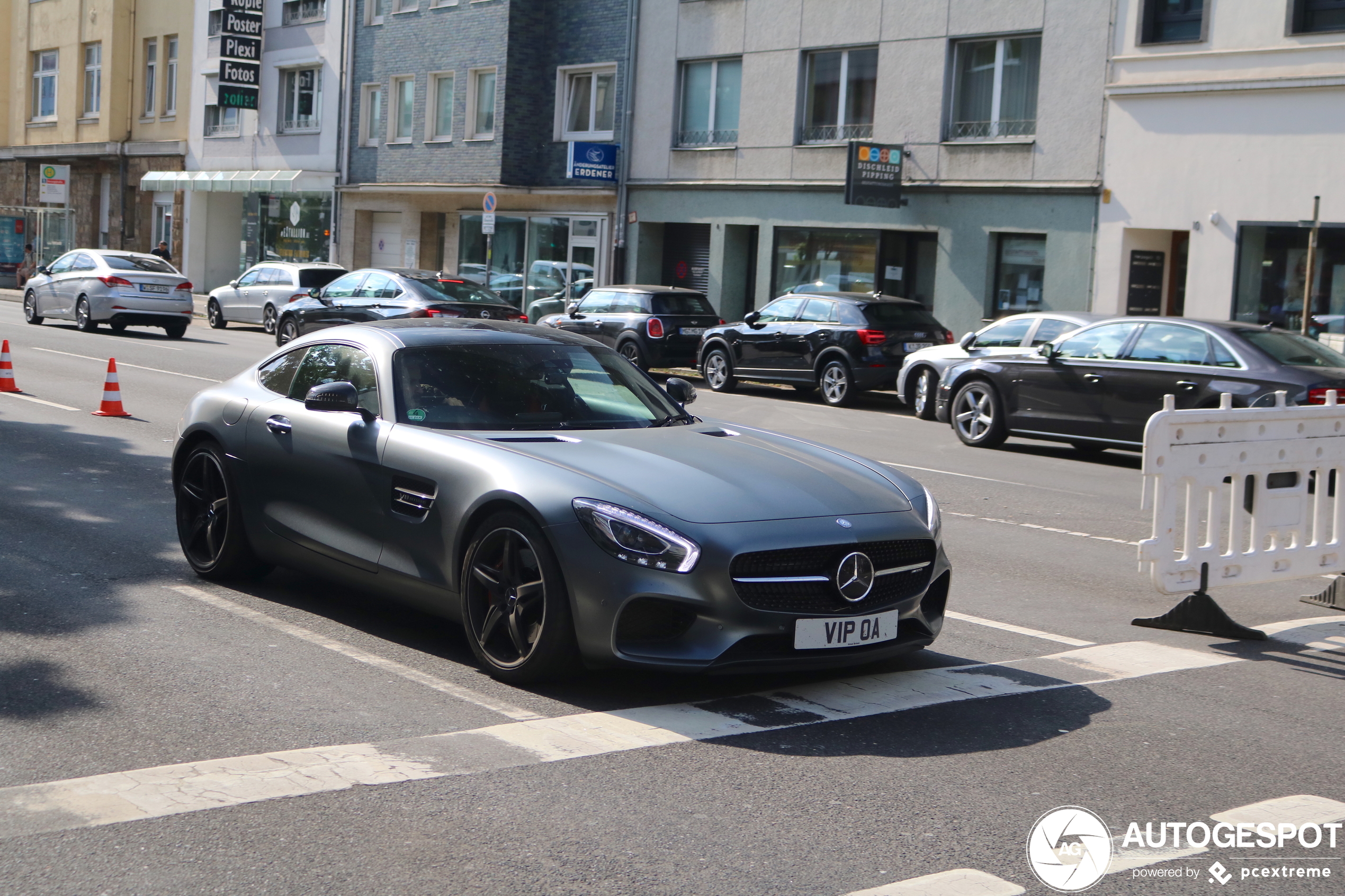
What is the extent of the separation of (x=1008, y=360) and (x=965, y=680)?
425 inches

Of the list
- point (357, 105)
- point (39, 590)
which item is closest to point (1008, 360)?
point (39, 590)

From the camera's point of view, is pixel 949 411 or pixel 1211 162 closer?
pixel 949 411

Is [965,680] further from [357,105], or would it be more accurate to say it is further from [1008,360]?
[357,105]

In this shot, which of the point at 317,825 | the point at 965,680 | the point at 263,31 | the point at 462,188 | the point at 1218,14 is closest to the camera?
the point at 317,825

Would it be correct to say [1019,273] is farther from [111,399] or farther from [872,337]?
[111,399]

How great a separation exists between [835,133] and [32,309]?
16.1 metres

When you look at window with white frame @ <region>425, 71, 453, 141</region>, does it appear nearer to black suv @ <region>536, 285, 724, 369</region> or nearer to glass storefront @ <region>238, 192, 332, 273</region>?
glass storefront @ <region>238, 192, 332, 273</region>

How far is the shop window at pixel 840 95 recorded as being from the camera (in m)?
27.5

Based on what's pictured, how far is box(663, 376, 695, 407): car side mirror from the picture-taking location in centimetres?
764

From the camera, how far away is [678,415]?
7.25 metres

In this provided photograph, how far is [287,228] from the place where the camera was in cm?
4275

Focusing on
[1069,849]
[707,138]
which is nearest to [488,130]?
[707,138]

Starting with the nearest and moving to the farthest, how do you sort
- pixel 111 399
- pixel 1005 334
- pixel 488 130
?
1. pixel 111 399
2. pixel 1005 334
3. pixel 488 130

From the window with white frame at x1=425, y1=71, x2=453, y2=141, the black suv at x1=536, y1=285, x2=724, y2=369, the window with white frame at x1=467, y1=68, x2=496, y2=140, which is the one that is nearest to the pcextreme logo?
the black suv at x1=536, y1=285, x2=724, y2=369
